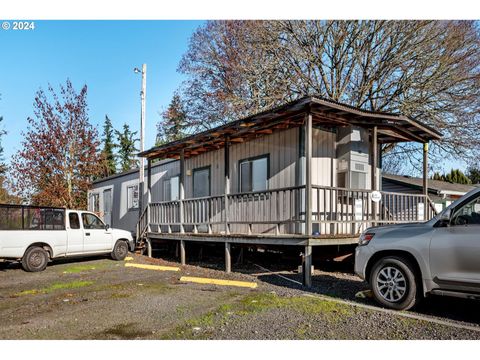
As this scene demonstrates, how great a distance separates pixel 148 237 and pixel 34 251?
4.11m

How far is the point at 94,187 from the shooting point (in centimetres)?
2228

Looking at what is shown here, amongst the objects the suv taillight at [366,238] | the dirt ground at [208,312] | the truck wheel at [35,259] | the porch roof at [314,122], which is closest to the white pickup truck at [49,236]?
the truck wheel at [35,259]

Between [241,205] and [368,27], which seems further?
[368,27]

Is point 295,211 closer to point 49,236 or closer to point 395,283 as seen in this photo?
point 395,283

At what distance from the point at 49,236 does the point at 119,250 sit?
8.55 ft

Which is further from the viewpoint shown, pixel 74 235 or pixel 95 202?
pixel 95 202

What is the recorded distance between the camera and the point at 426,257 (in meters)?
5.76

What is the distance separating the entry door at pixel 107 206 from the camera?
816 inches

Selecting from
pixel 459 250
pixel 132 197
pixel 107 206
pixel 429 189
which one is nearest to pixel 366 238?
pixel 459 250

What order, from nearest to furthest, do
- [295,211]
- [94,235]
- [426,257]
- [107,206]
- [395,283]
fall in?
[426,257] → [395,283] → [295,211] → [94,235] → [107,206]

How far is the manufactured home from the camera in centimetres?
888

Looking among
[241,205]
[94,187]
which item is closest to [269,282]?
[241,205]

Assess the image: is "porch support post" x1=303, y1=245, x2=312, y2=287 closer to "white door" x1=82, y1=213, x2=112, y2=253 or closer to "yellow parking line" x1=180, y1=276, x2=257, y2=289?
"yellow parking line" x1=180, y1=276, x2=257, y2=289

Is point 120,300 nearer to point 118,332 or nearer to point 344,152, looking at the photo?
point 118,332
